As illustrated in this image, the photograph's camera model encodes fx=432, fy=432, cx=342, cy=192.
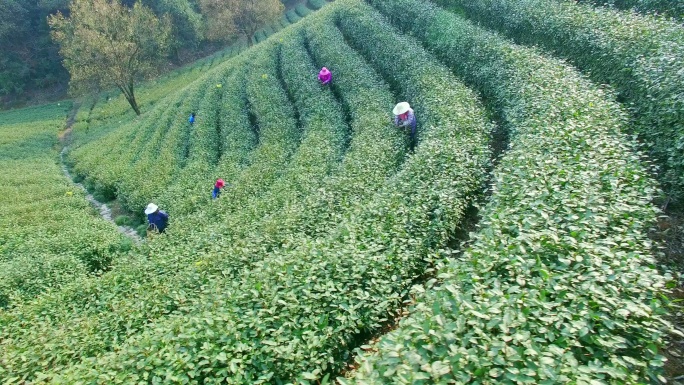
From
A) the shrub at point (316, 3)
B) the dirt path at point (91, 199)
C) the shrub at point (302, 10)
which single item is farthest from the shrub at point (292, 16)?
the dirt path at point (91, 199)

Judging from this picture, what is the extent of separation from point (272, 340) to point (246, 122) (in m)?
19.5

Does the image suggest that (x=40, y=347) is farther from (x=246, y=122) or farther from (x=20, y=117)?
(x=20, y=117)

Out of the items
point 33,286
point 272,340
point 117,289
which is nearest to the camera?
point 272,340

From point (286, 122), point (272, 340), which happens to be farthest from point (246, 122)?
point (272, 340)

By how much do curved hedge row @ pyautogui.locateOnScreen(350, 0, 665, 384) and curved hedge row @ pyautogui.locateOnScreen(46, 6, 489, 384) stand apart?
1.06 metres

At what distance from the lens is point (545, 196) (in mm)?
6031

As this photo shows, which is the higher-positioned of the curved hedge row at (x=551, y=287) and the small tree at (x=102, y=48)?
the small tree at (x=102, y=48)

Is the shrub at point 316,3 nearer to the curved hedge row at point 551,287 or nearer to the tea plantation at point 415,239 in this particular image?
the tea plantation at point 415,239

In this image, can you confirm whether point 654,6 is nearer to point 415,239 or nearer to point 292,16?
→ point 415,239

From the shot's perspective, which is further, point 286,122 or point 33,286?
point 286,122

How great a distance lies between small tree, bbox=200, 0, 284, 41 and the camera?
45562 millimetres

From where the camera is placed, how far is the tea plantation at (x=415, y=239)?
13.5ft

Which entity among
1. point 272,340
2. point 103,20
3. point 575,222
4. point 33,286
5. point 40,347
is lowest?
point 33,286

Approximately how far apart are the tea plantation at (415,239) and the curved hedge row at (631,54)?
2.8 inches
